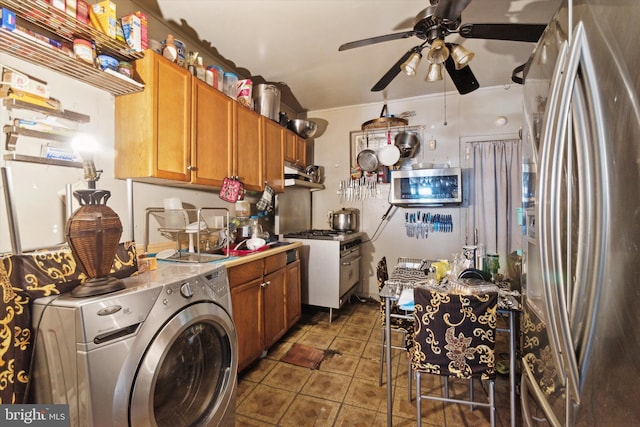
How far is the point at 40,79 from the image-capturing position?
4.48ft

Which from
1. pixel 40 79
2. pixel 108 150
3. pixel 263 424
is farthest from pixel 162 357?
pixel 40 79

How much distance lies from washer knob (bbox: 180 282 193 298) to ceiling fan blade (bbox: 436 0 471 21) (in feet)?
→ 5.61

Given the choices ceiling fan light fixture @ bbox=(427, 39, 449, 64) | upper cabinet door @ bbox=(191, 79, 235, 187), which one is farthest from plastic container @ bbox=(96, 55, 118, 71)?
ceiling fan light fixture @ bbox=(427, 39, 449, 64)

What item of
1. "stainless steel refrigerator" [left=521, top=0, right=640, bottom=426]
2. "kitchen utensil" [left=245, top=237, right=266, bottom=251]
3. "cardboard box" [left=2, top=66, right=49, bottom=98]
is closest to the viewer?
"stainless steel refrigerator" [left=521, top=0, right=640, bottom=426]

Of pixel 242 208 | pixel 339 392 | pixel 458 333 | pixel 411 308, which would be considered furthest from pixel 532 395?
pixel 242 208

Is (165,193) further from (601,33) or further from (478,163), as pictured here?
(478,163)

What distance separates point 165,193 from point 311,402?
1.78 meters

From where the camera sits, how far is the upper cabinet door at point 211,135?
191 centimetres

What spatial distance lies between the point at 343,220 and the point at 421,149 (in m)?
1.34

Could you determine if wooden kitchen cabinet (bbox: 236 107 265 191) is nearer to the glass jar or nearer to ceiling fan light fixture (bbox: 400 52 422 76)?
the glass jar

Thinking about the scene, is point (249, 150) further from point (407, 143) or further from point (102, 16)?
point (407, 143)

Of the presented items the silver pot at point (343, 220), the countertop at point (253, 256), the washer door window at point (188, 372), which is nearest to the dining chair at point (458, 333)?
the washer door window at point (188, 372)

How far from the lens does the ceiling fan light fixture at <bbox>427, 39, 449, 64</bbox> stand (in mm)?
1583

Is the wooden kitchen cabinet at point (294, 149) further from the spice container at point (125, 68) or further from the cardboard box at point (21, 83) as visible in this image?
the cardboard box at point (21, 83)
